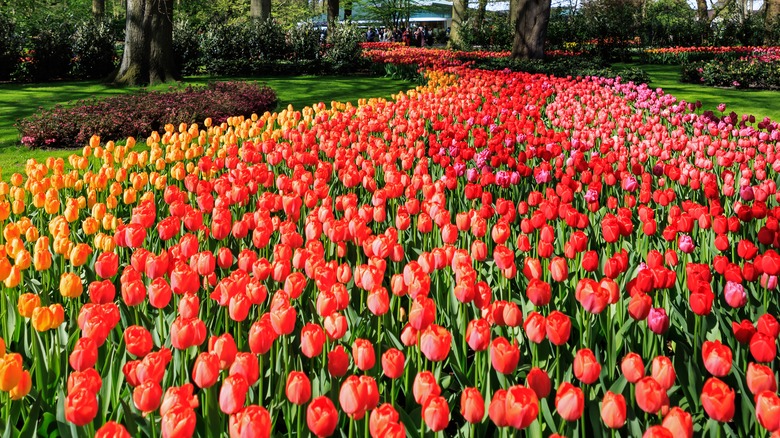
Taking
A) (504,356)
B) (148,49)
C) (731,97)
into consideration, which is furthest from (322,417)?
(148,49)

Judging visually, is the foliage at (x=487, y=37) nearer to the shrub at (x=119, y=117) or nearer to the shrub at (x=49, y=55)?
the shrub at (x=49, y=55)

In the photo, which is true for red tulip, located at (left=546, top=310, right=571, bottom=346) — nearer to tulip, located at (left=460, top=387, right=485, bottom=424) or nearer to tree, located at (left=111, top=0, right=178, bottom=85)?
tulip, located at (left=460, top=387, right=485, bottom=424)

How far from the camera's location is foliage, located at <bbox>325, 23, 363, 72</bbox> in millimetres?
20672

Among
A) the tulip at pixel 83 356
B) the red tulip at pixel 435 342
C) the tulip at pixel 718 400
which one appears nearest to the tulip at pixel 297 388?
the red tulip at pixel 435 342

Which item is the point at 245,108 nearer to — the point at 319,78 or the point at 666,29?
the point at 319,78

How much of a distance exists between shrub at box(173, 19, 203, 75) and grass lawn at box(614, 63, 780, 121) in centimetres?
1299

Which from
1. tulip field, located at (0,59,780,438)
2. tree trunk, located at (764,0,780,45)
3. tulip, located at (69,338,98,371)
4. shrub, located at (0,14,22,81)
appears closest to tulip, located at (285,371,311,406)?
tulip field, located at (0,59,780,438)

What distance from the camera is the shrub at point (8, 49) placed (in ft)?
58.8

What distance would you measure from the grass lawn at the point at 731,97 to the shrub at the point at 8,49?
16.0 metres

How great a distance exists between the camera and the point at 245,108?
9.86 m

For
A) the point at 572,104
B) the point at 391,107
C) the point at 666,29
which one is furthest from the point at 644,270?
the point at 666,29

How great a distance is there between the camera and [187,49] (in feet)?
67.3

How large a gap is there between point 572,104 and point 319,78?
460 inches

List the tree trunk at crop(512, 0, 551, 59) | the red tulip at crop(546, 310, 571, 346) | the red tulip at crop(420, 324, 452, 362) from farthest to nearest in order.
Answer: the tree trunk at crop(512, 0, 551, 59), the red tulip at crop(546, 310, 571, 346), the red tulip at crop(420, 324, 452, 362)
